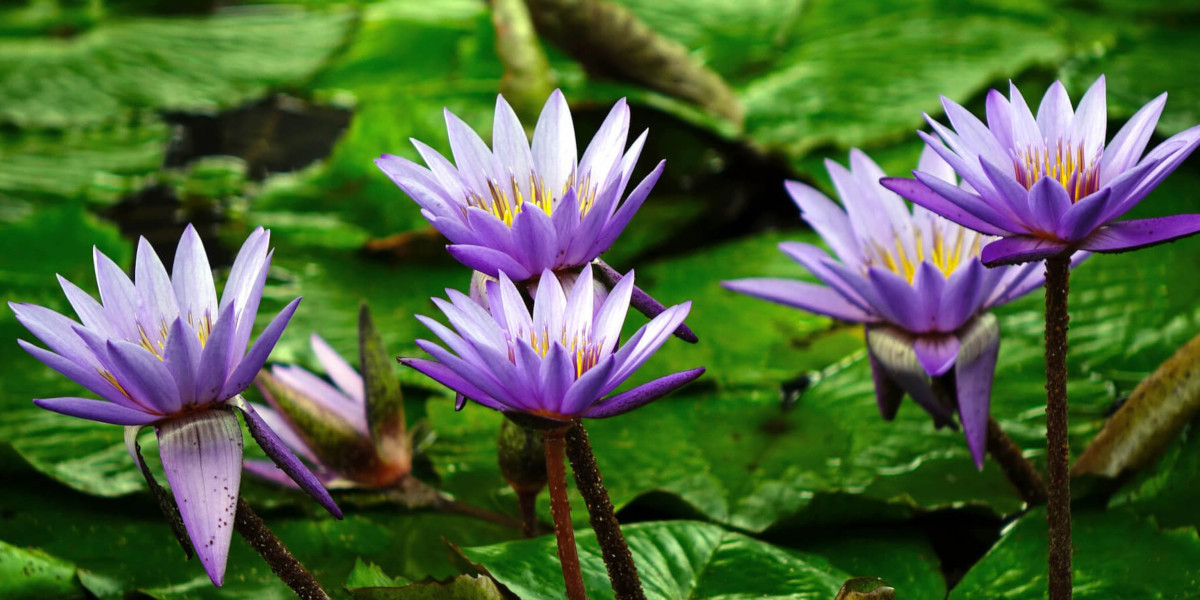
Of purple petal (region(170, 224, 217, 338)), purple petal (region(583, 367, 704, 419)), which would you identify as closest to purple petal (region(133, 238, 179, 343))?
purple petal (region(170, 224, 217, 338))

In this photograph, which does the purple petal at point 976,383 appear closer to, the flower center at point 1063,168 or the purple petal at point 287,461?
the flower center at point 1063,168

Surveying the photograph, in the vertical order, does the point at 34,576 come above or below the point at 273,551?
below

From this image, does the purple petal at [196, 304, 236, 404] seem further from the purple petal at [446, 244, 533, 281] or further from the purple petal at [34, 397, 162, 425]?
the purple petal at [446, 244, 533, 281]

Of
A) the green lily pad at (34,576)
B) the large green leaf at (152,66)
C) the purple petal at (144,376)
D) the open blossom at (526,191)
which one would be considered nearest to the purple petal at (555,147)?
the open blossom at (526,191)

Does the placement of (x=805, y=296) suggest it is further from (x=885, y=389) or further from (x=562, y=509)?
(x=562, y=509)

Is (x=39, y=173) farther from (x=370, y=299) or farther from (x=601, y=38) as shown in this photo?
(x=601, y=38)

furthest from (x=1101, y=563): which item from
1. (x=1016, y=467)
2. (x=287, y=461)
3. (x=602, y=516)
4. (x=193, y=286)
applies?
(x=193, y=286)
